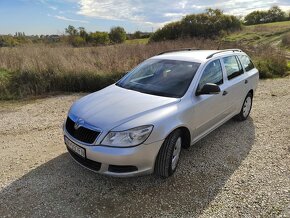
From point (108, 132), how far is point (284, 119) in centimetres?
470

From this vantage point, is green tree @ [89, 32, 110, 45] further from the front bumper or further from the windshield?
the front bumper

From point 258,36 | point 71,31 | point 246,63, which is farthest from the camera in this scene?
→ point 258,36

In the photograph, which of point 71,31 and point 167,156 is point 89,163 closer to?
point 167,156

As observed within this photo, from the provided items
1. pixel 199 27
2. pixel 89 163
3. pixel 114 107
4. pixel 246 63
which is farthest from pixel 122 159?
pixel 199 27

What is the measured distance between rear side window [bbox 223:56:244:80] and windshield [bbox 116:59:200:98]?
3.11 feet

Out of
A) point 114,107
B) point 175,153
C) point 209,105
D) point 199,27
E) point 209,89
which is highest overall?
point 199,27

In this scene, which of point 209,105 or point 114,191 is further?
point 209,105

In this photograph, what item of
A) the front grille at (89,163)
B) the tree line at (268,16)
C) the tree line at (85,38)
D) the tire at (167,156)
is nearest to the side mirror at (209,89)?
the tire at (167,156)

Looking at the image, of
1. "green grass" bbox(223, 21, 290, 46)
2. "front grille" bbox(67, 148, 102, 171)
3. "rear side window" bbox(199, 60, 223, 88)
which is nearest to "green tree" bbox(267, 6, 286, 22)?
"green grass" bbox(223, 21, 290, 46)

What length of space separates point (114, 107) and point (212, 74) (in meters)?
1.86

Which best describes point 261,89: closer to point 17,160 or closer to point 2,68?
point 17,160

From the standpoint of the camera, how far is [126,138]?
3096mm

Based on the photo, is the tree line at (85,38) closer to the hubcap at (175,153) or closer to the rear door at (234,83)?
the rear door at (234,83)

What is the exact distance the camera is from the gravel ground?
310cm
